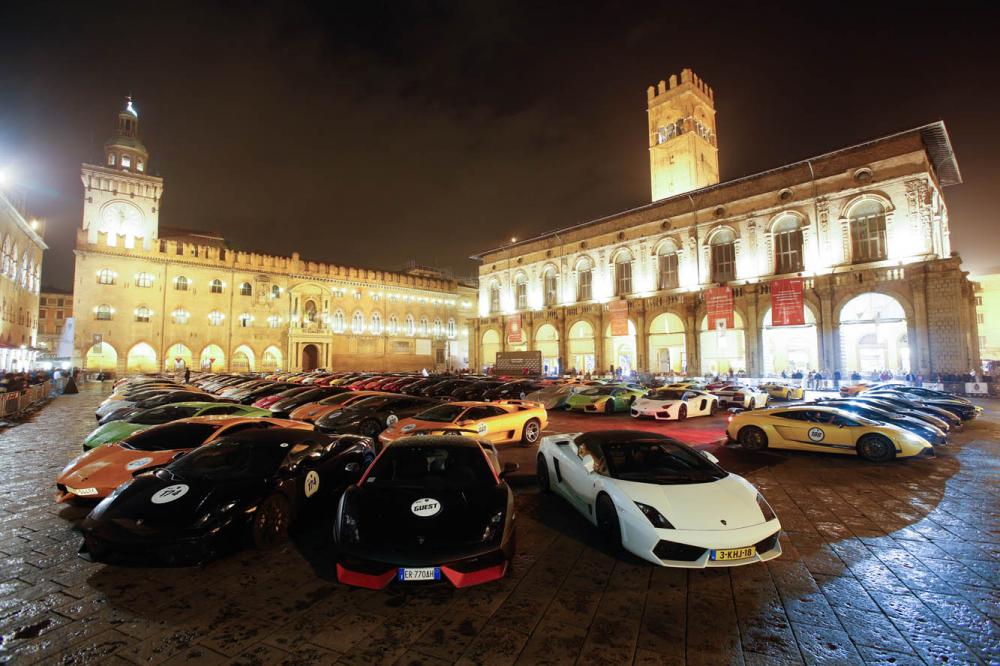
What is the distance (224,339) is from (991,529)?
5334cm

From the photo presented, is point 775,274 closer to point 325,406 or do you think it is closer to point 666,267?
point 666,267

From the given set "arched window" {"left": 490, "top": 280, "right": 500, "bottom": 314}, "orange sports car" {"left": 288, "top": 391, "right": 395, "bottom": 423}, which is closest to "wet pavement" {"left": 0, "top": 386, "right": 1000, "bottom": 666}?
"orange sports car" {"left": 288, "top": 391, "right": 395, "bottom": 423}

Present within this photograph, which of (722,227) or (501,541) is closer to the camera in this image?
(501,541)

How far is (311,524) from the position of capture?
5.71 metres

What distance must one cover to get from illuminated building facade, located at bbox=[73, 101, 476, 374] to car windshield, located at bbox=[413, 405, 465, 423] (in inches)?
1738

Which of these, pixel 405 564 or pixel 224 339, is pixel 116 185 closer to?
pixel 224 339

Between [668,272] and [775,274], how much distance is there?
304 inches

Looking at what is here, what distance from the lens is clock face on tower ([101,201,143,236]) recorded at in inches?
1721

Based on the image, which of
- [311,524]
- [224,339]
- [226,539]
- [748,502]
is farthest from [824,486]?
[224,339]

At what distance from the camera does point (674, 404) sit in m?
15.8

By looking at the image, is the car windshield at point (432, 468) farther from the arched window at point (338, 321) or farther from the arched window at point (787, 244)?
the arched window at point (338, 321)

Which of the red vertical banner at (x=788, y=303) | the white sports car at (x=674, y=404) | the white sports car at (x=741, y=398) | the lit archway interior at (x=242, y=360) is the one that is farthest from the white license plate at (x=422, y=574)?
the lit archway interior at (x=242, y=360)

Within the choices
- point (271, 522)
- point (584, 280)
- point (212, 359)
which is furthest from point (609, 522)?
point (212, 359)

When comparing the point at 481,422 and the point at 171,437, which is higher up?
the point at 171,437
